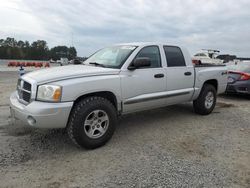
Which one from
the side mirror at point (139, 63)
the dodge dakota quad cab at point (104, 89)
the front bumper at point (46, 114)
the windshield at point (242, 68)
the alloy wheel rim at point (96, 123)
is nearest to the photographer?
the front bumper at point (46, 114)

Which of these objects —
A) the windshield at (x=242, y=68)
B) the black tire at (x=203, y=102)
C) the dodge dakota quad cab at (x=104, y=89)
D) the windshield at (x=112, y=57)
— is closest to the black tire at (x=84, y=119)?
the dodge dakota quad cab at (x=104, y=89)

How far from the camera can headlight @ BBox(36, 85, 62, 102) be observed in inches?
149

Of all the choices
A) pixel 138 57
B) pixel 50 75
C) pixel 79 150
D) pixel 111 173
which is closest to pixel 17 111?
pixel 50 75

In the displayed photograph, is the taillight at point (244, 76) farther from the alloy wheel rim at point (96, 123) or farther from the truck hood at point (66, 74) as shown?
the alloy wheel rim at point (96, 123)

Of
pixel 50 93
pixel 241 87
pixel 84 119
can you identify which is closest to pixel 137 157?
pixel 84 119

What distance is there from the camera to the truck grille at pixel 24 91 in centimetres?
403

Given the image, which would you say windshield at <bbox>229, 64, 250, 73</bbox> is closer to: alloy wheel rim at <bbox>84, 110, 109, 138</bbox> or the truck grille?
alloy wheel rim at <bbox>84, 110, 109, 138</bbox>

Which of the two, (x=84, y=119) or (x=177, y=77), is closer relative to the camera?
(x=84, y=119)

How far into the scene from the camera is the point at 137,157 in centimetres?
398

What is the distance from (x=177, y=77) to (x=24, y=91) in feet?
10.4

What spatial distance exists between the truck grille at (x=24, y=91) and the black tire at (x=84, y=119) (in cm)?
75

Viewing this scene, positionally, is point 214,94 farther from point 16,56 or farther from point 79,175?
point 16,56

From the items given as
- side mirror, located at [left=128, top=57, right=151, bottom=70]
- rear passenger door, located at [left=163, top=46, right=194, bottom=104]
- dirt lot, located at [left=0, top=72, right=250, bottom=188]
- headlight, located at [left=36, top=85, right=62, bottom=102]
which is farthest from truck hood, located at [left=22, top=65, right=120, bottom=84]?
rear passenger door, located at [left=163, top=46, right=194, bottom=104]

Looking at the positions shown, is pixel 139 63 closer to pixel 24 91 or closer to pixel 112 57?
pixel 112 57
